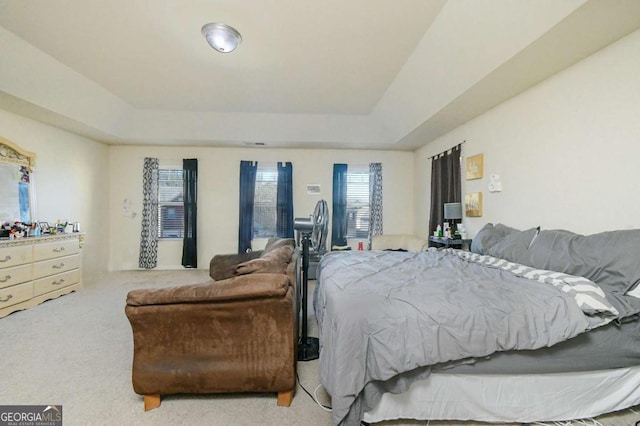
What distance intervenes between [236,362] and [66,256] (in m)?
3.57

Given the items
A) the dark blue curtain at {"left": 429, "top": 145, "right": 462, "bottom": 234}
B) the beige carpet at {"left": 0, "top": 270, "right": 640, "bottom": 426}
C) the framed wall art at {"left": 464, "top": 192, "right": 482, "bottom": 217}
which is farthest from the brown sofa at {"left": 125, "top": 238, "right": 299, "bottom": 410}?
the dark blue curtain at {"left": 429, "top": 145, "right": 462, "bottom": 234}

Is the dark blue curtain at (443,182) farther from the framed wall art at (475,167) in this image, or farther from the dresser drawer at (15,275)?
the dresser drawer at (15,275)

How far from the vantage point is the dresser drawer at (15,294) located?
2775 millimetres

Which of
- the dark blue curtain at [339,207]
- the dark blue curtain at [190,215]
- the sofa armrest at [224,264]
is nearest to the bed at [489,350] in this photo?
the sofa armrest at [224,264]

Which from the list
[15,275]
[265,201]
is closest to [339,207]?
[265,201]

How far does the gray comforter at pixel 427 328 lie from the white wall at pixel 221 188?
3784 millimetres

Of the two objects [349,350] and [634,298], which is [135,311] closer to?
[349,350]

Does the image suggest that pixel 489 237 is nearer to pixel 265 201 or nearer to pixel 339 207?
pixel 339 207

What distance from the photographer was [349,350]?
1.25 meters

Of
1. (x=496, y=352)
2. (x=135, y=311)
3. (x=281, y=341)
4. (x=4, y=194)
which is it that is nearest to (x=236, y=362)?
(x=281, y=341)

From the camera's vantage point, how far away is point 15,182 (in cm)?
325

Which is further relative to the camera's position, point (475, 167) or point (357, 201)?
point (357, 201)

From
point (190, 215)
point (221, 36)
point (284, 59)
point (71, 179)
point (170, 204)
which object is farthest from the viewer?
point (170, 204)

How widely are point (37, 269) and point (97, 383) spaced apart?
2.36 m
